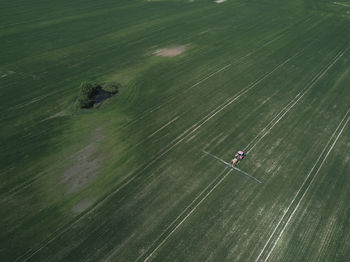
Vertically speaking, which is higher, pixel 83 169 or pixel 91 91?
pixel 91 91

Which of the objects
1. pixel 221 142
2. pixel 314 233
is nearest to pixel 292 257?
pixel 314 233

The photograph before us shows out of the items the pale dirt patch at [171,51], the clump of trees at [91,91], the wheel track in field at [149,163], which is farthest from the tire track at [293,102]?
the pale dirt patch at [171,51]

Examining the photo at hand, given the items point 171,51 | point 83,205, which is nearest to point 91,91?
point 83,205

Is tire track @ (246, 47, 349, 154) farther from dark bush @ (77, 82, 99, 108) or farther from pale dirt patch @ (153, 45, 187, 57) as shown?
pale dirt patch @ (153, 45, 187, 57)

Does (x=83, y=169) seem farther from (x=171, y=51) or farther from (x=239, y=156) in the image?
(x=171, y=51)

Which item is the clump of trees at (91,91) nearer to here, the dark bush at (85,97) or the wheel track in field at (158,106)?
the dark bush at (85,97)

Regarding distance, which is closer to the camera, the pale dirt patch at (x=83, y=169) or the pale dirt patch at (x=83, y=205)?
the pale dirt patch at (x=83, y=205)

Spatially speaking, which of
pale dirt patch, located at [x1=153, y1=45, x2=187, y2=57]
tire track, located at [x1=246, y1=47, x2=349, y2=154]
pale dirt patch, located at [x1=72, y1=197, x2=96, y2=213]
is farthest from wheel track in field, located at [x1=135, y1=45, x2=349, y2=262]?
pale dirt patch, located at [x1=153, y1=45, x2=187, y2=57]
